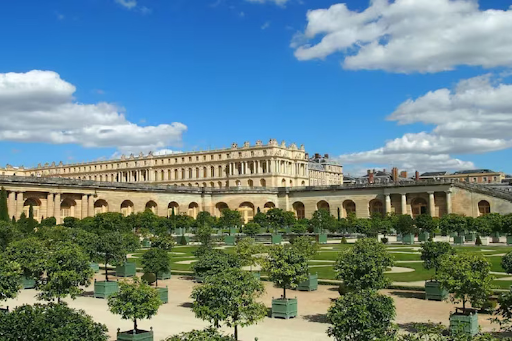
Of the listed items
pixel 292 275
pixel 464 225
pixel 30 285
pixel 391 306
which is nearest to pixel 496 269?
pixel 292 275

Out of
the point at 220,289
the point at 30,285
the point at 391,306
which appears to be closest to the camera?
the point at 391,306

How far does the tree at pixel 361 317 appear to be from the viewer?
1189 cm

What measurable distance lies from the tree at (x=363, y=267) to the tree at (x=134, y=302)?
709 cm

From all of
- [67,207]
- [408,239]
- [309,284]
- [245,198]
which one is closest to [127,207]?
[67,207]

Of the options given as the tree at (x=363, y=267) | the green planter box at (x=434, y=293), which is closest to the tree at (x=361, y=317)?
the tree at (x=363, y=267)

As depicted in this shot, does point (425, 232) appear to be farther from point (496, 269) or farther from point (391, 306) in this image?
point (391, 306)

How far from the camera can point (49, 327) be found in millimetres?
11289

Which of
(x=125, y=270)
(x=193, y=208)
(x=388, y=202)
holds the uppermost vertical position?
(x=193, y=208)

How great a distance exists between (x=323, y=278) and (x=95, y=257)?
11545mm

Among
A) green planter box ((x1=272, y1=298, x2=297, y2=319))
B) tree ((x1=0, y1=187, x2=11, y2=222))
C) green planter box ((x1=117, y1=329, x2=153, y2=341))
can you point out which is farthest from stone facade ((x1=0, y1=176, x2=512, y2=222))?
green planter box ((x1=117, y1=329, x2=153, y2=341))

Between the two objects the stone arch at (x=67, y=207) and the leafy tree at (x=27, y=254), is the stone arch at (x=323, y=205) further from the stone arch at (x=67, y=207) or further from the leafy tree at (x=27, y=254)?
the leafy tree at (x=27, y=254)

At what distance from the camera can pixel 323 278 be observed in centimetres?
2819

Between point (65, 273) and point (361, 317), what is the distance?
1230cm

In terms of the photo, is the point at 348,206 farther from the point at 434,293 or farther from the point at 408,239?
the point at 434,293
